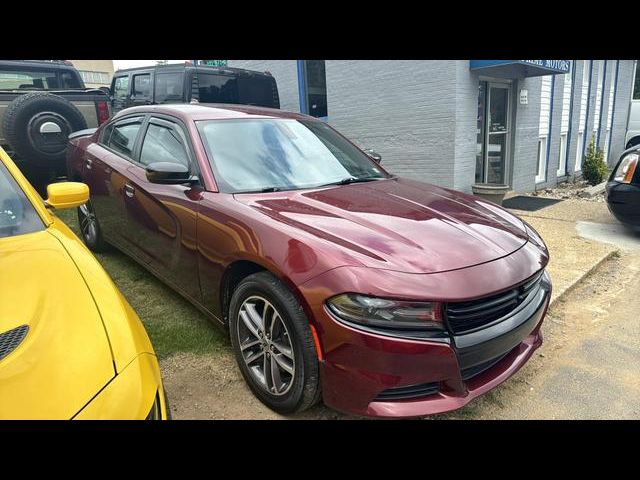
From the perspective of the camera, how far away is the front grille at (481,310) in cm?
208

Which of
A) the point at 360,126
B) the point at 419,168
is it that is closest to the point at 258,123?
the point at 419,168

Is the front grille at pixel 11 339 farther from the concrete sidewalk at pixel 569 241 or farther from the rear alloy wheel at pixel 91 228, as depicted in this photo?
the concrete sidewalk at pixel 569 241

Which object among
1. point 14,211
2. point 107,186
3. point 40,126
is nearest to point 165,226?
point 14,211

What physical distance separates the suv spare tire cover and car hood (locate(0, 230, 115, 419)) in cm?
481

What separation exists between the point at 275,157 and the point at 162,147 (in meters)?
1.01

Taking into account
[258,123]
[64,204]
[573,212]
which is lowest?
[573,212]

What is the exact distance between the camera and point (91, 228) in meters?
4.89

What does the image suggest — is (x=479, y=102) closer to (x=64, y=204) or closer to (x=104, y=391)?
(x=64, y=204)

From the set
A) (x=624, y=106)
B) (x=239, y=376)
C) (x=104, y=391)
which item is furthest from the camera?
(x=624, y=106)

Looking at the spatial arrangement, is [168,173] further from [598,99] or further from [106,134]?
[598,99]

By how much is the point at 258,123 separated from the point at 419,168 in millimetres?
4933

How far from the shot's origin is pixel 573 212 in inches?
298

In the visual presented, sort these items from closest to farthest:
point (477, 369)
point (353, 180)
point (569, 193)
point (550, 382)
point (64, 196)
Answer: point (477, 369) → point (64, 196) → point (550, 382) → point (353, 180) → point (569, 193)

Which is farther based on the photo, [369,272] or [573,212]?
[573,212]
